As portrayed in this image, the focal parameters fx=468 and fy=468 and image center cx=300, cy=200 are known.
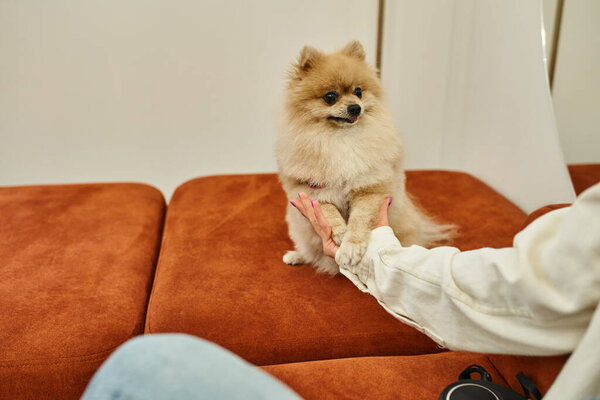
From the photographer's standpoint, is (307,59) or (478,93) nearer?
(307,59)

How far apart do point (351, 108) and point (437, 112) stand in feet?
5.23

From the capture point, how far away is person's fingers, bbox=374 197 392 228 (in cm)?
130

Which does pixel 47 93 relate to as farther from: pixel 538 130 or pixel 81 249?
pixel 538 130

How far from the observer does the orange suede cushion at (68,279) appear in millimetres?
1182

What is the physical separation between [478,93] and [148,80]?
1.82 metres

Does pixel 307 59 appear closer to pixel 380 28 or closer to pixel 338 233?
pixel 338 233

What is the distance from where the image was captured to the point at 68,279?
149 centimetres

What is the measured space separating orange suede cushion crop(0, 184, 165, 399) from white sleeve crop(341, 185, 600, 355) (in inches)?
31.5

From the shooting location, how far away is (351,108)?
1.42 meters

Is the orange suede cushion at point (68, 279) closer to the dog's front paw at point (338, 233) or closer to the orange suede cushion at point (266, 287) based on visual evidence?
the orange suede cushion at point (266, 287)

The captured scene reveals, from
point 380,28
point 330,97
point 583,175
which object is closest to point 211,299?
point 330,97

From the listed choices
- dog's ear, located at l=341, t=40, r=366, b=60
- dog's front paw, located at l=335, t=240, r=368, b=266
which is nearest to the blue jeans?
dog's front paw, located at l=335, t=240, r=368, b=266

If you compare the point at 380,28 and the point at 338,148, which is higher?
the point at 380,28

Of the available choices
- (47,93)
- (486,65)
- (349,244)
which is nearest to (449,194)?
(486,65)
